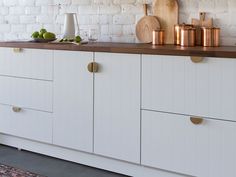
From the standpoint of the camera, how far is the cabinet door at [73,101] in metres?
3.10

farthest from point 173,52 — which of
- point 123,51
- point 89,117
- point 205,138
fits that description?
point 89,117

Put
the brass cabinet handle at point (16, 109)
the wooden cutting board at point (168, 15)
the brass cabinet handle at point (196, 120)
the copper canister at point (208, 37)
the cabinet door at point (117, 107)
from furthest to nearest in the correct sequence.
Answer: the brass cabinet handle at point (16, 109) → the wooden cutting board at point (168, 15) → the copper canister at point (208, 37) → the cabinet door at point (117, 107) → the brass cabinet handle at point (196, 120)

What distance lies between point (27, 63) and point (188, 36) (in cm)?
132

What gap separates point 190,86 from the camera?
8.55ft

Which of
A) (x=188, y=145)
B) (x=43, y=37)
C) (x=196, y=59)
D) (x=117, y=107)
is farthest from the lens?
(x=43, y=37)

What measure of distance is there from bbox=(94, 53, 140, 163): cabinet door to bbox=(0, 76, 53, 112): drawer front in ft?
1.64

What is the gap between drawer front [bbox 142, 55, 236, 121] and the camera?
2.48 m

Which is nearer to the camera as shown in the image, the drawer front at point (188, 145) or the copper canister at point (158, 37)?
the drawer front at point (188, 145)

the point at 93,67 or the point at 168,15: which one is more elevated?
the point at 168,15

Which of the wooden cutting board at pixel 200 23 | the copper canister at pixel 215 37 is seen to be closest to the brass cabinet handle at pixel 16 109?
the wooden cutting board at pixel 200 23

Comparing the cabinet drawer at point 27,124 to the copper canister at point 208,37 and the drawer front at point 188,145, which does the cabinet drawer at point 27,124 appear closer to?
the drawer front at point 188,145

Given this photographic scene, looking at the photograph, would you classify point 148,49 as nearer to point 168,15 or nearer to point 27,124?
point 168,15

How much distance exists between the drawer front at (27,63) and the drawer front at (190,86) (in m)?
0.89

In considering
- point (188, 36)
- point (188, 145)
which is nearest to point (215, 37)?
point (188, 36)
